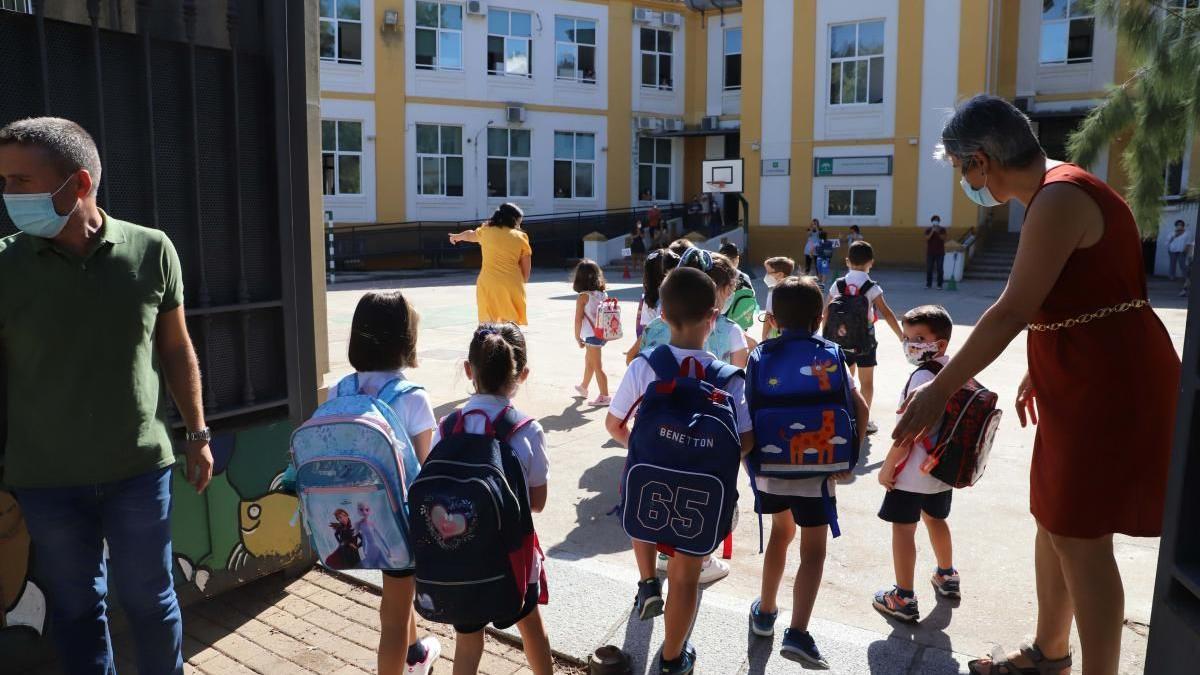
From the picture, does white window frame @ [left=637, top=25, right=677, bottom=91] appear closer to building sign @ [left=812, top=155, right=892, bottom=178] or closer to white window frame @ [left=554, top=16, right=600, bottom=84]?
white window frame @ [left=554, top=16, right=600, bottom=84]

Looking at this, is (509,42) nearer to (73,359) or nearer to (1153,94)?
(1153,94)

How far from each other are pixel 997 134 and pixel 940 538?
1.91m

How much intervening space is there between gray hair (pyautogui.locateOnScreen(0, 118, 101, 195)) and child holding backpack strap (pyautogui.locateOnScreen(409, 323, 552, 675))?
131 centimetres

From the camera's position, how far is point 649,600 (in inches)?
138

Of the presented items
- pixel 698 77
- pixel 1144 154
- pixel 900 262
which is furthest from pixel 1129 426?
pixel 698 77

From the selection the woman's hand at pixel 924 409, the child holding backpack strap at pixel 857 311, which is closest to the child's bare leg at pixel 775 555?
the woman's hand at pixel 924 409

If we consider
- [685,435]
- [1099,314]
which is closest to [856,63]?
A: [1099,314]

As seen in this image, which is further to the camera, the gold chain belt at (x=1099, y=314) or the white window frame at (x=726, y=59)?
the white window frame at (x=726, y=59)

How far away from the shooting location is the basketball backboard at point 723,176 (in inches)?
1021

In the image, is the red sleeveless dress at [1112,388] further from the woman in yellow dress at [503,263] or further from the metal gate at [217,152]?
the woman in yellow dress at [503,263]

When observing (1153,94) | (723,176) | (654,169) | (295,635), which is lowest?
(295,635)

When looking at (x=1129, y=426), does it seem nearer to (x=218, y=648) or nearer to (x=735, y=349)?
(x=735, y=349)

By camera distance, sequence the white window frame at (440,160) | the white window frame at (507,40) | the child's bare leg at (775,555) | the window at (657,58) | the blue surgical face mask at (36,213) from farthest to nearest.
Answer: the window at (657,58) → the white window frame at (507,40) → the white window frame at (440,160) → the child's bare leg at (775,555) → the blue surgical face mask at (36,213)

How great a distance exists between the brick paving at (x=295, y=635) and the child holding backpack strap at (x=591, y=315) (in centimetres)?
402
